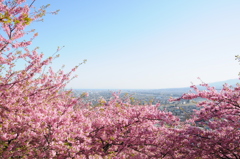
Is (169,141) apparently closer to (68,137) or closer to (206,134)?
(206,134)

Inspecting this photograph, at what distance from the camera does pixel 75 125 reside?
6957 mm

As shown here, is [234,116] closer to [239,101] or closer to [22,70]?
[239,101]

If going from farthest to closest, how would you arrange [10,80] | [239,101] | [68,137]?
[10,80] → [239,101] → [68,137]

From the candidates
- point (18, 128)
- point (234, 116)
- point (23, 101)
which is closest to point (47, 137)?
point (18, 128)

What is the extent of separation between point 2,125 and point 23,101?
120cm

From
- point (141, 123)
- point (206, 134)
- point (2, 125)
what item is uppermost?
point (2, 125)

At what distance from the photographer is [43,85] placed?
8.64 metres

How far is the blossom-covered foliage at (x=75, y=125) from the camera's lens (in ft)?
20.3

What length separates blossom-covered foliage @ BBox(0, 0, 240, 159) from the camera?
20.3 feet

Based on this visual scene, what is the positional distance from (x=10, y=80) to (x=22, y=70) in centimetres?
80

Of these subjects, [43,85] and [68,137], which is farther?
[43,85]

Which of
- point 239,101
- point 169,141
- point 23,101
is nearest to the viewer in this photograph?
point 239,101

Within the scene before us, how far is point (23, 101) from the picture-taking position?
7105 millimetres

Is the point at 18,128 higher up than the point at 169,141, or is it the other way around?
the point at 18,128
